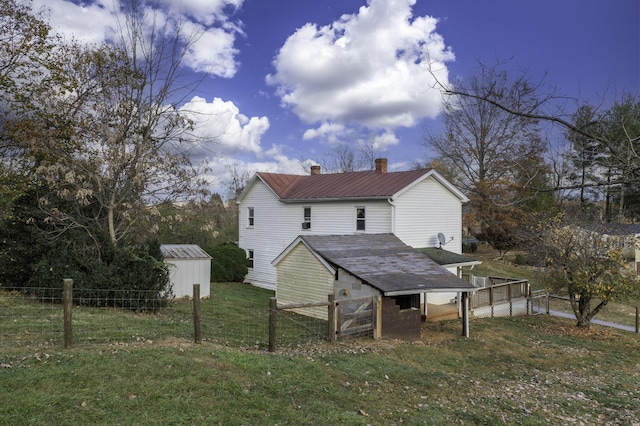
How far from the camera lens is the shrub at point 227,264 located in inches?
991

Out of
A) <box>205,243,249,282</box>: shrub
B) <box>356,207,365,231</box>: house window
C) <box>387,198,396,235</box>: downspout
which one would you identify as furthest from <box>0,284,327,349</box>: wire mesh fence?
<box>205,243,249,282</box>: shrub

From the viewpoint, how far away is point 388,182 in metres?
20.9

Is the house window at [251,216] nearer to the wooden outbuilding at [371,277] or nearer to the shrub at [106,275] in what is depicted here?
the wooden outbuilding at [371,277]

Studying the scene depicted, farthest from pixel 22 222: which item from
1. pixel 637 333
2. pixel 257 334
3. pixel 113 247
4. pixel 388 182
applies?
pixel 637 333

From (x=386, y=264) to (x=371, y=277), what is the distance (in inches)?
72.7

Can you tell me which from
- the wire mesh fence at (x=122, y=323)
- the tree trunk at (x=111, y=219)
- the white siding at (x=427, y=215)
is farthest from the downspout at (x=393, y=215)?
the tree trunk at (x=111, y=219)

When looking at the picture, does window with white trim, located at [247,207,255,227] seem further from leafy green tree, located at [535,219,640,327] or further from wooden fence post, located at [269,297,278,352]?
wooden fence post, located at [269,297,278,352]

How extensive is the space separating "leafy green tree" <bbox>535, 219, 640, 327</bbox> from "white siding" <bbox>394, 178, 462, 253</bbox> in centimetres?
502

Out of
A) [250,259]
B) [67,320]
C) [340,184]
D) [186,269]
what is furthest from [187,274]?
[250,259]

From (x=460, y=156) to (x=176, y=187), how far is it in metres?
28.7

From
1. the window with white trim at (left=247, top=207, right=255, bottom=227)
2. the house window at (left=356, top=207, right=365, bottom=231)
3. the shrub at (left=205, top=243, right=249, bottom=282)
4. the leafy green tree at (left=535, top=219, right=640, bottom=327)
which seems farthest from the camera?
the window with white trim at (left=247, top=207, right=255, bottom=227)

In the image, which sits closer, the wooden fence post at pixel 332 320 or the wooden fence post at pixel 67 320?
the wooden fence post at pixel 67 320

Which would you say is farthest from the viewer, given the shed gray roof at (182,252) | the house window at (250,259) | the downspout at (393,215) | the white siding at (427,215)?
the house window at (250,259)

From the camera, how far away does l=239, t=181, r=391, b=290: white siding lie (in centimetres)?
2009
